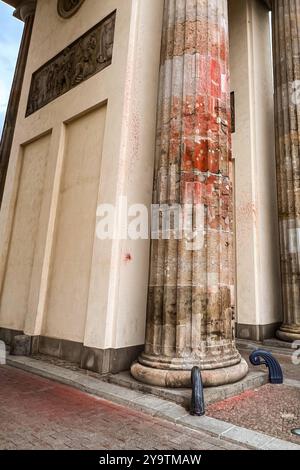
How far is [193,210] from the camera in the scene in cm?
509

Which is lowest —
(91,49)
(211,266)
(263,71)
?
(211,266)

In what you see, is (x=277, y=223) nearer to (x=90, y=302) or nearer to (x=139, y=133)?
(x=139, y=133)

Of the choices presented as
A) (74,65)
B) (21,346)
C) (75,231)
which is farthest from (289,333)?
(74,65)

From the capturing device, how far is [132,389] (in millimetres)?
4699

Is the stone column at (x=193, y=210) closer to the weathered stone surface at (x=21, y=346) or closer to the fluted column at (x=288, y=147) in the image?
the weathered stone surface at (x=21, y=346)

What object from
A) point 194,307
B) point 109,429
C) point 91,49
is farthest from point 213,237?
point 91,49

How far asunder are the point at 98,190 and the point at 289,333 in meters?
5.91

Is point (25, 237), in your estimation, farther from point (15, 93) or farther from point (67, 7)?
point (15, 93)

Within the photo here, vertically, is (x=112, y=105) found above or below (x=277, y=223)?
above

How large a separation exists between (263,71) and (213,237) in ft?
26.6

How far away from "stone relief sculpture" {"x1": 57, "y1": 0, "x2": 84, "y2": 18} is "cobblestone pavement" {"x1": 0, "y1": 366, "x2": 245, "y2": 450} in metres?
8.69

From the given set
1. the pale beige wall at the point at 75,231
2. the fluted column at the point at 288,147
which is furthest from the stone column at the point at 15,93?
the fluted column at the point at 288,147

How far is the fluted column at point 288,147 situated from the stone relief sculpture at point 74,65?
5.44 meters

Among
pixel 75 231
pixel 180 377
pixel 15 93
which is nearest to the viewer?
pixel 180 377
